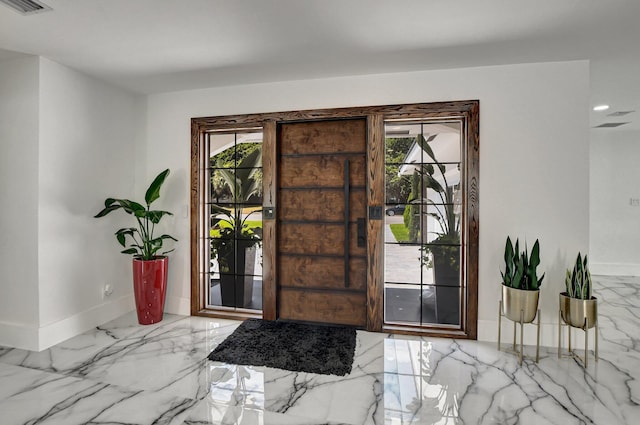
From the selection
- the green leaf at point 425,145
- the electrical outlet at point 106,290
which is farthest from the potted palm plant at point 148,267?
the green leaf at point 425,145

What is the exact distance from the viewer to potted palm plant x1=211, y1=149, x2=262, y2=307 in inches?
135

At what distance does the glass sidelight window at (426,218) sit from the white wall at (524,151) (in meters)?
0.23

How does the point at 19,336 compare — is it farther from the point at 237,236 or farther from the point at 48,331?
the point at 237,236

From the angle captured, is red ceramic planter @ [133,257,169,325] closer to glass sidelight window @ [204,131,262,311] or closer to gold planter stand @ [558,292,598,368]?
glass sidelight window @ [204,131,262,311]

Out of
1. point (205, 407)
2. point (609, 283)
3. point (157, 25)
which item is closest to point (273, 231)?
point (205, 407)

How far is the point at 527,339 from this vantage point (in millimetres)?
2783

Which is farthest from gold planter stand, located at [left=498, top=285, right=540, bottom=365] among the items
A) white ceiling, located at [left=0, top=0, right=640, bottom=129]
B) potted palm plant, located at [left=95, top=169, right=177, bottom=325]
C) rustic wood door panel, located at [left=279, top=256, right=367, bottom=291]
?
potted palm plant, located at [left=95, top=169, right=177, bottom=325]

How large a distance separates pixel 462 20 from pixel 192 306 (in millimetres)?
3342

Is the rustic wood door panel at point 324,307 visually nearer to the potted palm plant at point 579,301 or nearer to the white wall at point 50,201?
the potted palm plant at point 579,301

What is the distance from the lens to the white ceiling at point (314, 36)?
6.51 ft

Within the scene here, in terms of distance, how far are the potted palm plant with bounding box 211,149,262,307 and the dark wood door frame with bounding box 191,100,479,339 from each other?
0.17m

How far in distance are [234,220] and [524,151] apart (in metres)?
2.72

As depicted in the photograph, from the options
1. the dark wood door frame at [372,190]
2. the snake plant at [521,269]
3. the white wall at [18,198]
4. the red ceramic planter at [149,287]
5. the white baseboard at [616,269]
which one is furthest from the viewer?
the white baseboard at [616,269]

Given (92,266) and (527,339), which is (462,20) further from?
(92,266)
